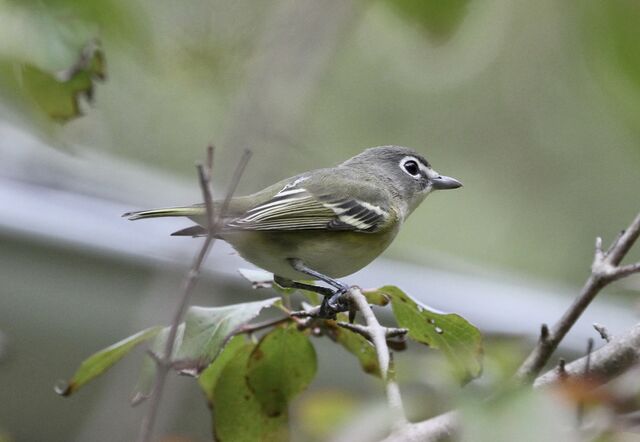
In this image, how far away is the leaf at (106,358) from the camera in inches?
71.9

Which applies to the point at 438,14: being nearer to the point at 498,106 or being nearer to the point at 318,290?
the point at 318,290

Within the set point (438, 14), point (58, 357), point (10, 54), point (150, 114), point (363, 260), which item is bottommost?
point (58, 357)

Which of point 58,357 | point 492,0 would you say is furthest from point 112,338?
point 492,0

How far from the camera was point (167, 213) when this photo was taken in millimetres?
2477

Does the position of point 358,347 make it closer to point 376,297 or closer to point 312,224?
point 376,297

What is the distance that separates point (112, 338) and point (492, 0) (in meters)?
3.22

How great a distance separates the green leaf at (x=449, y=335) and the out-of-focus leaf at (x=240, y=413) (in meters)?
0.36

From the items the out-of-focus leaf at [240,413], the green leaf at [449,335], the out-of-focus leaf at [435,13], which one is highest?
the out-of-focus leaf at [435,13]

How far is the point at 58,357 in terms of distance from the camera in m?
4.33

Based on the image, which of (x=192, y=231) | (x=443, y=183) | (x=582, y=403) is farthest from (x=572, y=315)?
(x=443, y=183)

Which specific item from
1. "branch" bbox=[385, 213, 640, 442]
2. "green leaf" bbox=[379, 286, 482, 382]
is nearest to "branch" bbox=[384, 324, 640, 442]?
"branch" bbox=[385, 213, 640, 442]

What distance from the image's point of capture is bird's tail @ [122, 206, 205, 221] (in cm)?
238

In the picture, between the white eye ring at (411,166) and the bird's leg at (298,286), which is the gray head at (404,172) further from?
the bird's leg at (298,286)

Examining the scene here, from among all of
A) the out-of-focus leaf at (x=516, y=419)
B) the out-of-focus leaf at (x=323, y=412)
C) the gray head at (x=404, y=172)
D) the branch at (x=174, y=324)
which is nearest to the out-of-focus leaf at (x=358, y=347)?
the out-of-focus leaf at (x=323, y=412)
